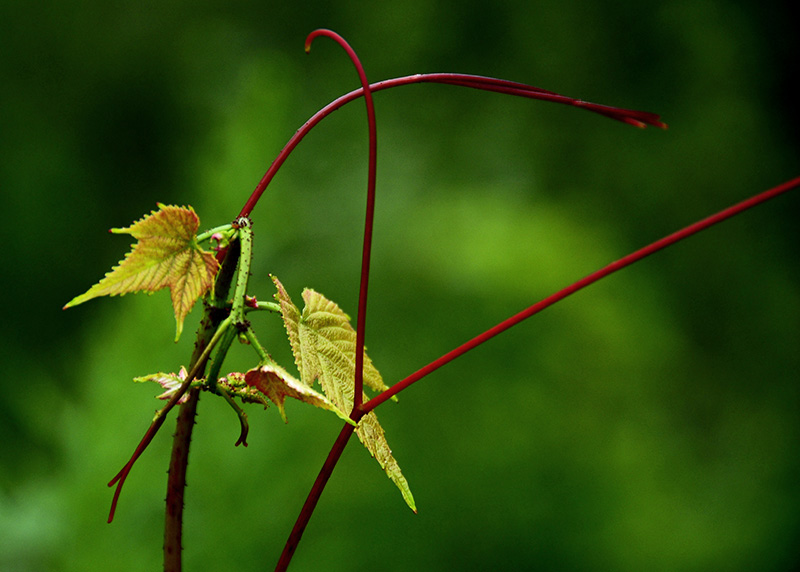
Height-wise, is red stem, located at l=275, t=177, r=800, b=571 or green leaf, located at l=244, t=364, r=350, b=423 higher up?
green leaf, located at l=244, t=364, r=350, b=423

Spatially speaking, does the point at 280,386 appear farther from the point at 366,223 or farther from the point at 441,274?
the point at 441,274

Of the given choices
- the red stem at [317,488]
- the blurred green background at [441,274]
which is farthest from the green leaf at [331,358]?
the blurred green background at [441,274]

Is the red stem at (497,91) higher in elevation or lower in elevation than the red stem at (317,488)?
higher

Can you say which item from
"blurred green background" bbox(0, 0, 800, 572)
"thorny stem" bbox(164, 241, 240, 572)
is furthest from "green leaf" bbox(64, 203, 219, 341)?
"blurred green background" bbox(0, 0, 800, 572)

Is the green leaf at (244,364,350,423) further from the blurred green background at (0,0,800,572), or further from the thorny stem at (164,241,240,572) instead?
the blurred green background at (0,0,800,572)

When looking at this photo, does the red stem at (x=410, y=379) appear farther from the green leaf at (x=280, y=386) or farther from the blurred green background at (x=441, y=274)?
the blurred green background at (x=441, y=274)

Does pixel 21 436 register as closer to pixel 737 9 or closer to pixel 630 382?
pixel 630 382
